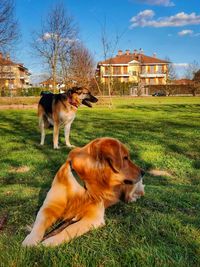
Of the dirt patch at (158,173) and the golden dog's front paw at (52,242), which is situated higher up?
the golden dog's front paw at (52,242)

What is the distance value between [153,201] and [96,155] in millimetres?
1600

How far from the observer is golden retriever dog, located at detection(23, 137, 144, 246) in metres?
3.74

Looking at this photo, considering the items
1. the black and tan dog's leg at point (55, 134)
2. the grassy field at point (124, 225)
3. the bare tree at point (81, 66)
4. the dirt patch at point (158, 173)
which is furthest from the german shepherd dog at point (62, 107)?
the bare tree at point (81, 66)

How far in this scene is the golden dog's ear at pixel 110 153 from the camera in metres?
3.73

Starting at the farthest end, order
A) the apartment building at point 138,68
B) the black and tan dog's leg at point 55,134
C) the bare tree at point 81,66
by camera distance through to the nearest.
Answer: the apartment building at point 138,68 < the bare tree at point 81,66 < the black and tan dog's leg at point 55,134

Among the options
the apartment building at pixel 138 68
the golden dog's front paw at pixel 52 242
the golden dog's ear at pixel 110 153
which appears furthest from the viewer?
the apartment building at pixel 138 68

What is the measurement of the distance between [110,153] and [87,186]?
0.39 m

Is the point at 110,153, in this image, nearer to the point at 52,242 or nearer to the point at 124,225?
the point at 124,225

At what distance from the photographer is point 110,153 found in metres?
3.73

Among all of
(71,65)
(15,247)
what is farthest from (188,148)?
(71,65)

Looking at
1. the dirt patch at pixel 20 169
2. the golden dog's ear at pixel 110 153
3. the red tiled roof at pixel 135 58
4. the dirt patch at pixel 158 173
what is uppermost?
A: the red tiled roof at pixel 135 58

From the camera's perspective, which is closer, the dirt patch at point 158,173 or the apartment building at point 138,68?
the dirt patch at point 158,173

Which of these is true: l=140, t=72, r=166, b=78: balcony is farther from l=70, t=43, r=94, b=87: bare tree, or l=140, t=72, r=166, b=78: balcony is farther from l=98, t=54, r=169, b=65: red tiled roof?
l=70, t=43, r=94, b=87: bare tree

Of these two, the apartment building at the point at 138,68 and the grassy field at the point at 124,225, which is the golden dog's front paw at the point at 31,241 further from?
the apartment building at the point at 138,68
